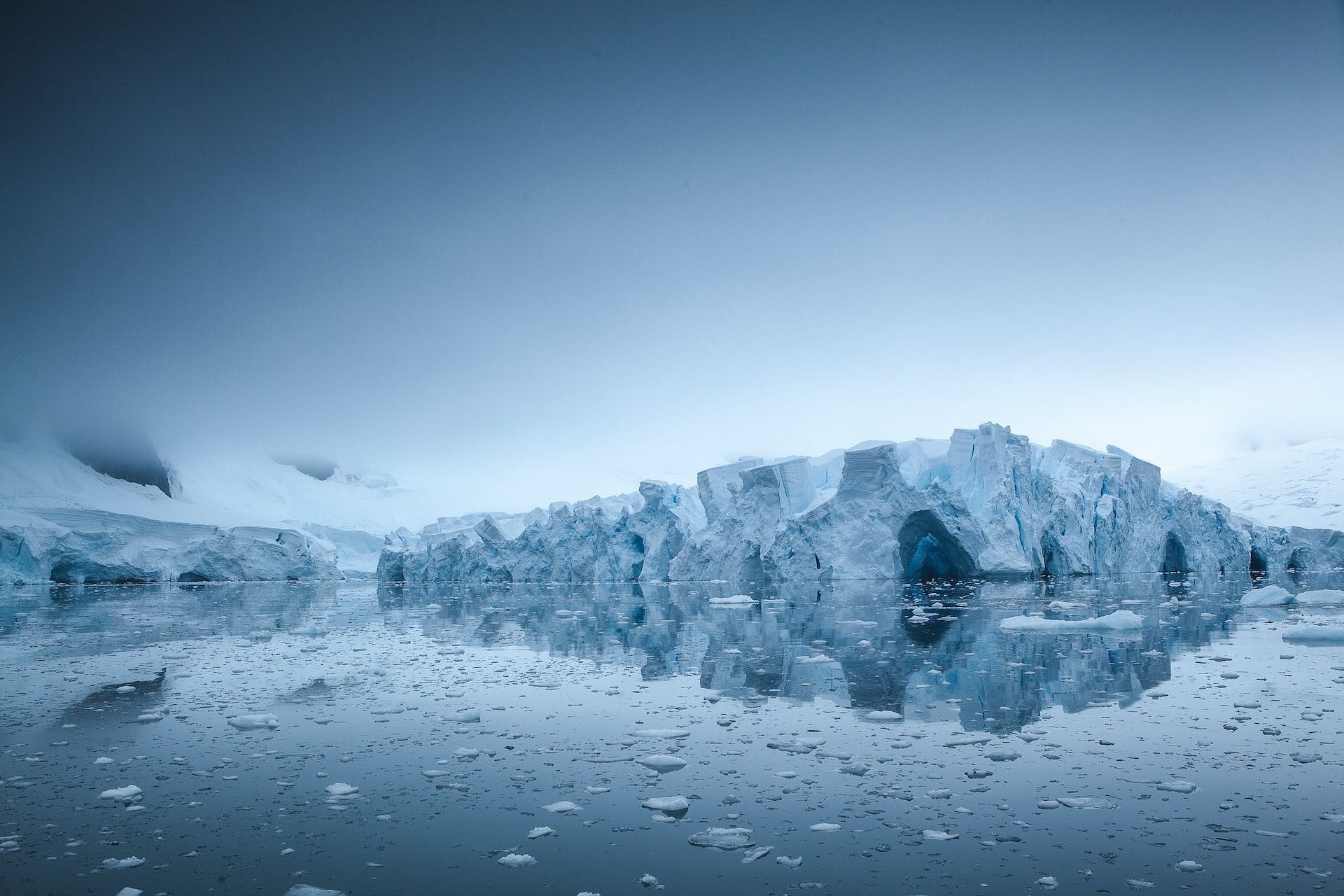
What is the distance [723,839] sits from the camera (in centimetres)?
304

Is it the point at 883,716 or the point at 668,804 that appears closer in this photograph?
the point at 668,804

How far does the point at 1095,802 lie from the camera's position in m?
3.35

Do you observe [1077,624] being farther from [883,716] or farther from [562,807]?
[562,807]

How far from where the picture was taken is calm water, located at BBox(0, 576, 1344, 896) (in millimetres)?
2746

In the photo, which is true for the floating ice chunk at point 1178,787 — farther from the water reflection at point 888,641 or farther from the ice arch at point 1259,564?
the ice arch at point 1259,564

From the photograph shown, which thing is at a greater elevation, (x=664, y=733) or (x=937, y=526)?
(x=937, y=526)

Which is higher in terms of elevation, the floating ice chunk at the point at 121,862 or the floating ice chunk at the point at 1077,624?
the floating ice chunk at the point at 1077,624

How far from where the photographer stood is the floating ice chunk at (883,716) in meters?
5.06

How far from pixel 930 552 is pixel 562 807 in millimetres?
28468

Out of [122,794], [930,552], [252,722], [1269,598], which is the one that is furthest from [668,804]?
[930,552]

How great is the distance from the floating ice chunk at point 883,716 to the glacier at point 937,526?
20.4m

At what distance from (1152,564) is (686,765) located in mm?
30946

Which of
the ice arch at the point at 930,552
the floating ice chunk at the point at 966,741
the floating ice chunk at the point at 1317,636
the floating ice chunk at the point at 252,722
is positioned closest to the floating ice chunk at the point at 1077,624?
the floating ice chunk at the point at 1317,636

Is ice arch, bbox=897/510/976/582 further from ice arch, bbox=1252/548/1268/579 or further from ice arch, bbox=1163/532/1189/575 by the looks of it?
ice arch, bbox=1252/548/1268/579
